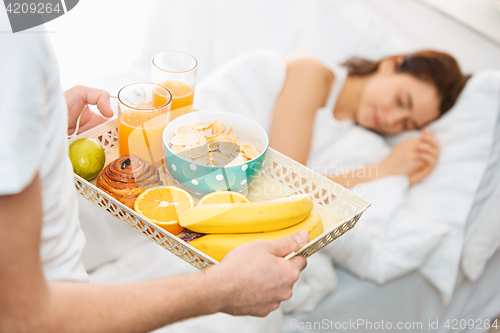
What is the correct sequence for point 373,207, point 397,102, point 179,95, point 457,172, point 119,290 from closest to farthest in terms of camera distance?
point 119,290 < point 179,95 < point 373,207 < point 457,172 < point 397,102

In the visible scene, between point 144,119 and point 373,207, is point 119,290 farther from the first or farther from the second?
point 373,207

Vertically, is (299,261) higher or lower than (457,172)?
higher

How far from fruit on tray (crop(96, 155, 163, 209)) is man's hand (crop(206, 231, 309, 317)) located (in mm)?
248

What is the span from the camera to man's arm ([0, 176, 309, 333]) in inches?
15.3

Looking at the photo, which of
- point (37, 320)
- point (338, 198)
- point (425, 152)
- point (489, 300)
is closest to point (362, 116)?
point (425, 152)

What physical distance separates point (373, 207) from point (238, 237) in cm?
85

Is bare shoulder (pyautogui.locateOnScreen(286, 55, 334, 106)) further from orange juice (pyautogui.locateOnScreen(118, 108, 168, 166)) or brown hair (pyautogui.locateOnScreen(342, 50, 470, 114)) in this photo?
orange juice (pyautogui.locateOnScreen(118, 108, 168, 166))

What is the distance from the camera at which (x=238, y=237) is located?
2.32 ft

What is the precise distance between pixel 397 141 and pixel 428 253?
59 cm

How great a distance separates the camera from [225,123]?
87cm

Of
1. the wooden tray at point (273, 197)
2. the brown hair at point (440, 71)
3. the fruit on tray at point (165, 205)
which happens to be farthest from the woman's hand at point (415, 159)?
the fruit on tray at point (165, 205)

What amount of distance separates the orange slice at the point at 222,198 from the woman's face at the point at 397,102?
1.10 m

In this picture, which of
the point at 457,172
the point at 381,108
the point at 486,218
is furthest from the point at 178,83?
the point at 486,218

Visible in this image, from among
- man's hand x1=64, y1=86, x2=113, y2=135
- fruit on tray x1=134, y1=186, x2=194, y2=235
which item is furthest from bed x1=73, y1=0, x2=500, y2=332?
fruit on tray x1=134, y1=186, x2=194, y2=235
